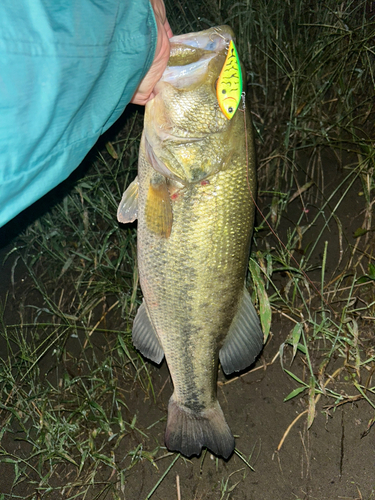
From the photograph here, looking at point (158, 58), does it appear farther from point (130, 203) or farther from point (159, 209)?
point (130, 203)

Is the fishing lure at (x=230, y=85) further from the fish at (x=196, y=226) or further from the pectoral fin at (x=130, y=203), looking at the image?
the pectoral fin at (x=130, y=203)

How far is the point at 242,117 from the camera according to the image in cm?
230

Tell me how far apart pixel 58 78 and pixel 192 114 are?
33.2 inches

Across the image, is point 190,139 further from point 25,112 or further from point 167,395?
point 167,395

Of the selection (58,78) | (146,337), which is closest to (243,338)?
(146,337)

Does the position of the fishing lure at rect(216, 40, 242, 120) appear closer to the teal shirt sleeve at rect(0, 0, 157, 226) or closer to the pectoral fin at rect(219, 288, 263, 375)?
the teal shirt sleeve at rect(0, 0, 157, 226)

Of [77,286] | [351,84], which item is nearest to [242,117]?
[351,84]

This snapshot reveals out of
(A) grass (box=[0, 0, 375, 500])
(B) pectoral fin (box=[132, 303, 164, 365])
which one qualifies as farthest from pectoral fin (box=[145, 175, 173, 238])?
(A) grass (box=[0, 0, 375, 500])

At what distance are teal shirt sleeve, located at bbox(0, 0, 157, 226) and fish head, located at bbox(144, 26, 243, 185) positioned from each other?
0.30m

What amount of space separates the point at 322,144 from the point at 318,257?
86 cm

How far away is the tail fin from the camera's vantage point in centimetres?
263

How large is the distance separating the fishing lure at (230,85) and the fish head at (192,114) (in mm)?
22

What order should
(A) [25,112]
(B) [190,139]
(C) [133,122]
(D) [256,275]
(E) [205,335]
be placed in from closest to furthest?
(A) [25,112] → (B) [190,139] → (E) [205,335] → (D) [256,275] → (C) [133,122]

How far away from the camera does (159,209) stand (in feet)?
7.51
